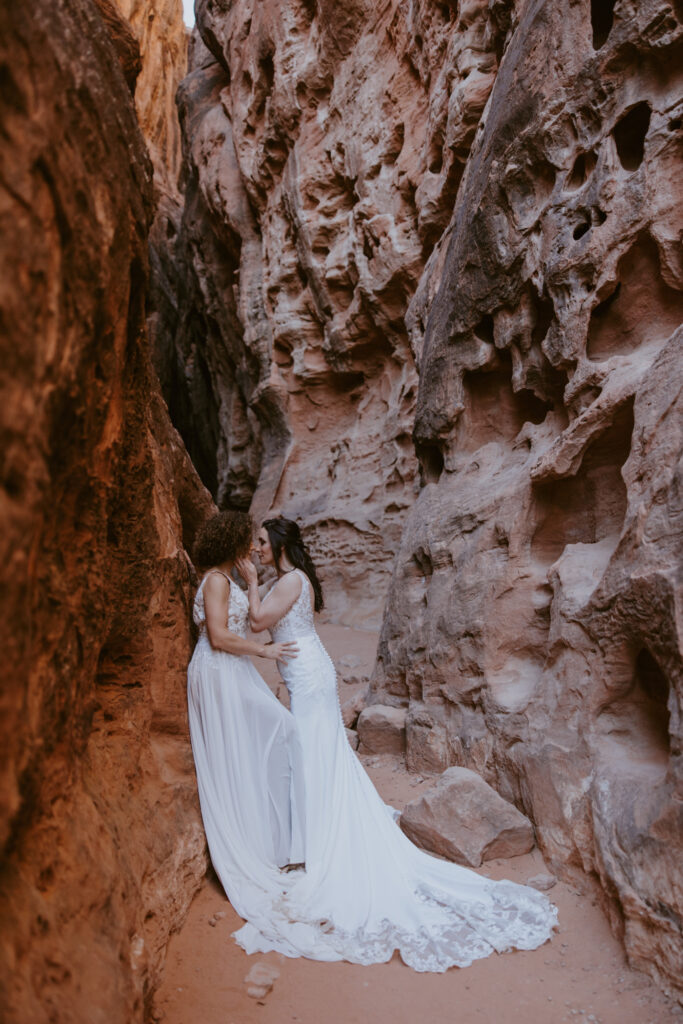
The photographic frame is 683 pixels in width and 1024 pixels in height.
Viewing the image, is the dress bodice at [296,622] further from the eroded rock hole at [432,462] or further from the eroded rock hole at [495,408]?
the eroded rock hole at [432,462]

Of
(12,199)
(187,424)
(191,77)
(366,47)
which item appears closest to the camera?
(12,199)

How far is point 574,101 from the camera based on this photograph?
4.97 metres

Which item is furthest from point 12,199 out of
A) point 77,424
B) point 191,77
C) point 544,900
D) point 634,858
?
point 191,77

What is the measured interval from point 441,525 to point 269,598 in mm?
2130

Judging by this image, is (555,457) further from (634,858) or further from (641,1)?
(641,1)

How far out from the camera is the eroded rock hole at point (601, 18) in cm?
520

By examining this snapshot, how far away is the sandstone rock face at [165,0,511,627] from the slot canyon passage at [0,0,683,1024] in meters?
0.16

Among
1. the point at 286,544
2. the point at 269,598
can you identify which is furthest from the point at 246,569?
the point at 286,544

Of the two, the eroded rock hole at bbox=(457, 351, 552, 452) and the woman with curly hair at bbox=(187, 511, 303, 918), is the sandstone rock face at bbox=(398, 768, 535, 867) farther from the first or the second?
the eroded rock hole at bbox=(457, 351, 552, 452)

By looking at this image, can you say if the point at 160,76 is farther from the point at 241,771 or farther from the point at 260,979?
the point at 260,979

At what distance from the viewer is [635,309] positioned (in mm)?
4668

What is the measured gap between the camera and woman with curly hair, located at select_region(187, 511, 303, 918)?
347 cm

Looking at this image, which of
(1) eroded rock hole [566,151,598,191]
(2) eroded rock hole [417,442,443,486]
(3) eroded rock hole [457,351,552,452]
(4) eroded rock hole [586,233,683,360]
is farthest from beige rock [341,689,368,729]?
(1) eroded rock hole [566,151,598,191]

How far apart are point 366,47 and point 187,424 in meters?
12.4
